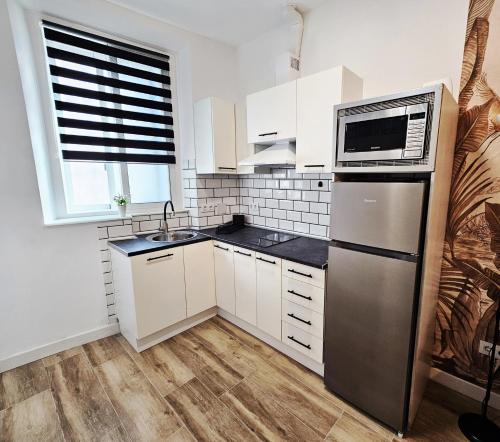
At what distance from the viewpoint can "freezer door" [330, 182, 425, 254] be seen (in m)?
1.24

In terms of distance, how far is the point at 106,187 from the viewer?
2514 millimetres

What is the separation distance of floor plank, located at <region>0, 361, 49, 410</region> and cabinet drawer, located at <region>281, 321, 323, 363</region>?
1.76 metres

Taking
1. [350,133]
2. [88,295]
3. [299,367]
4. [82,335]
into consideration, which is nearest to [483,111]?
[350,133]

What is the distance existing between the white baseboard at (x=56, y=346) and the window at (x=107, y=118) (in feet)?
3.57

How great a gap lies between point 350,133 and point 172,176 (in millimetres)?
2026

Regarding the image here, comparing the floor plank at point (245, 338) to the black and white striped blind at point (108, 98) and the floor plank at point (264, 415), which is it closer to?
the floor plank at point (264, 415)

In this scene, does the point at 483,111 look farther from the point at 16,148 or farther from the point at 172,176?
the point at 16,148

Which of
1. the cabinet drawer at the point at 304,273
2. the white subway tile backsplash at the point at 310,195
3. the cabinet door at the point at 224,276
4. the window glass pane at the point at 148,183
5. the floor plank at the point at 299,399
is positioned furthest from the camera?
the window glass pane at the point at 148,183

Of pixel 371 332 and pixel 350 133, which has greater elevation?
pixel 350 133

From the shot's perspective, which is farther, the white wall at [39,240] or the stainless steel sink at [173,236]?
the stainless steel sink at [173,236]

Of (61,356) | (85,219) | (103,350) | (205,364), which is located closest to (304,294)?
(205,364)

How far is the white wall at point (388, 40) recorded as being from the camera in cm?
156

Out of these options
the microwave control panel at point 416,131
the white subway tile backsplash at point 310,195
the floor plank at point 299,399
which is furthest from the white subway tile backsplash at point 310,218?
the floor plank at point 299,399

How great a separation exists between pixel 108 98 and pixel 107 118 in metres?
0.17
